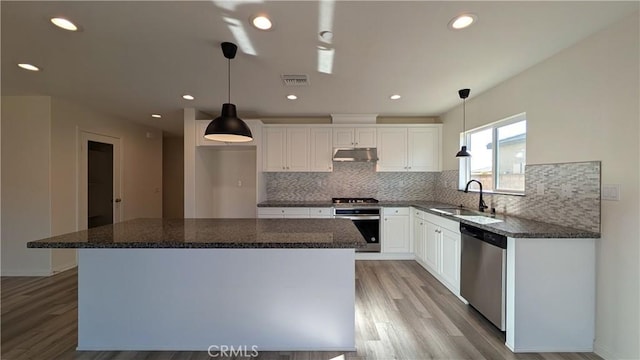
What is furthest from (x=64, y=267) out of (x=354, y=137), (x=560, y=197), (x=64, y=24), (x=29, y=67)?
(x=560, y=197)

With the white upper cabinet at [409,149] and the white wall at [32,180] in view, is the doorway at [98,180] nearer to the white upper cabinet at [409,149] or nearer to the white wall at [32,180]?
the white wall at [32,180]

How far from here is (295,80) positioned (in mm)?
2830

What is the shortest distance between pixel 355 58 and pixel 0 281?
16.6 feet

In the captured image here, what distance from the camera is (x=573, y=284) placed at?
1997 mm

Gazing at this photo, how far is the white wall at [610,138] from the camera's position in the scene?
173cm

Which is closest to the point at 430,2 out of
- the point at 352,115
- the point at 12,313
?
the point at 352,115

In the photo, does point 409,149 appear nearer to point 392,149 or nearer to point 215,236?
point 392,149

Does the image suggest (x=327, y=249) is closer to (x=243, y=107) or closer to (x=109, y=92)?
(x=243, y=107)

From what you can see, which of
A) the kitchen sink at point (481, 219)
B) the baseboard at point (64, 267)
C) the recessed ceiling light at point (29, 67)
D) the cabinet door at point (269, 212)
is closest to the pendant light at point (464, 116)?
the kitchen sink at point (481, 219)

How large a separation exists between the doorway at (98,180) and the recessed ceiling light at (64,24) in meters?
2.76

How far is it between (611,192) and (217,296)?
294 cm

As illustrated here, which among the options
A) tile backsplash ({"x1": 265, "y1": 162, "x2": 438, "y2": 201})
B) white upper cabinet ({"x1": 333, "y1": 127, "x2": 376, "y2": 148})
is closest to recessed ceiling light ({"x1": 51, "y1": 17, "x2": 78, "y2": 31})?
tile backsplash ({"x1": 265, "y1": 162, "x2": 438, "y2": 201})

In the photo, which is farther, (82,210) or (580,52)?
(82,210)

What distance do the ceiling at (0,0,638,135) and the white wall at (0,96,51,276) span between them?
28cm
